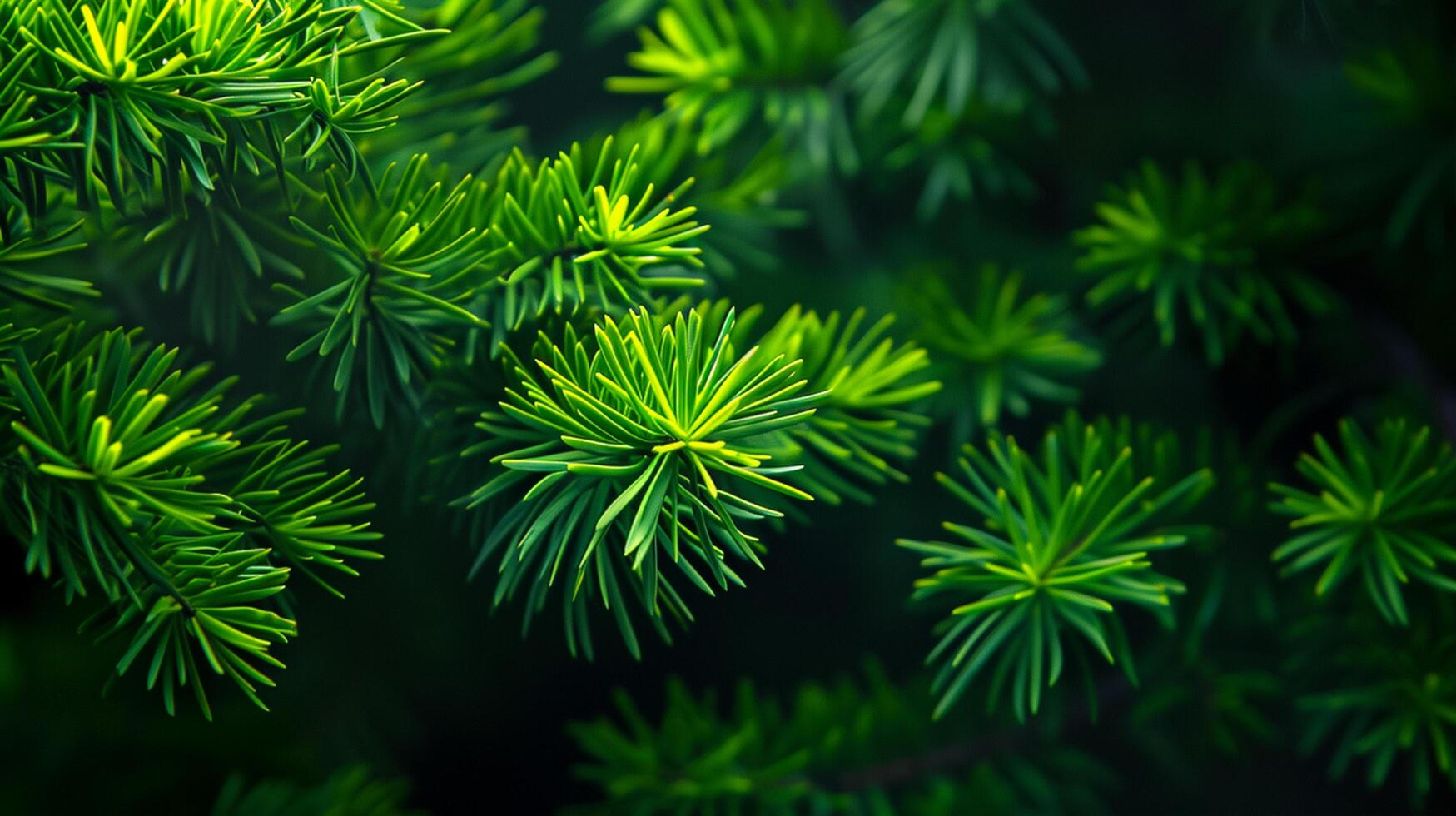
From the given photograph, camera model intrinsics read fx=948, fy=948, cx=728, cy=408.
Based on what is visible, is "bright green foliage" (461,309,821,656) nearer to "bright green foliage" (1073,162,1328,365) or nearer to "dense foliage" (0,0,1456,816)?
"dense foliage" (0,0,1456,816)

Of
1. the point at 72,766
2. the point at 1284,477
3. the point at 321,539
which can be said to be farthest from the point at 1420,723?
the point at 72,766

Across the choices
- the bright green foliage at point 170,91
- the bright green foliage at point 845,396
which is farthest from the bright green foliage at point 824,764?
the bright green foliage at point 170,91

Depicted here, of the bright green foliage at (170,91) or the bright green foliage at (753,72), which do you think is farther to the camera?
the bright green foliage at (753,72)

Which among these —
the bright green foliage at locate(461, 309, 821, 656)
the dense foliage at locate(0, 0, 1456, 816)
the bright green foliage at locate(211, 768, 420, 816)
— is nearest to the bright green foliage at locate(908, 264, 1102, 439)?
the dense foliage at locate(0, 0, 1456, 816)

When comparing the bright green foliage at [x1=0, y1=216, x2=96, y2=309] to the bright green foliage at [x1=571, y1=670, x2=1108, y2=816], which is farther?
the bright green foliage at [x1=571, y1=670, x2=1108, y2=816]

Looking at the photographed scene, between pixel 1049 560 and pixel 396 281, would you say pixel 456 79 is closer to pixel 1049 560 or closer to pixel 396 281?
pixel 396 281

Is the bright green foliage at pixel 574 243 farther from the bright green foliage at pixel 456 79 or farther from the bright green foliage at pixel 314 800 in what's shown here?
the bright green foliage at pixel 314 800

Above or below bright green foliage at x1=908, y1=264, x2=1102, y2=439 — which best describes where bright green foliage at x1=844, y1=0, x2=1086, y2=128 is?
above

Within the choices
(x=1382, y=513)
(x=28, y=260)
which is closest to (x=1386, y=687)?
(x=1382, y=513)
